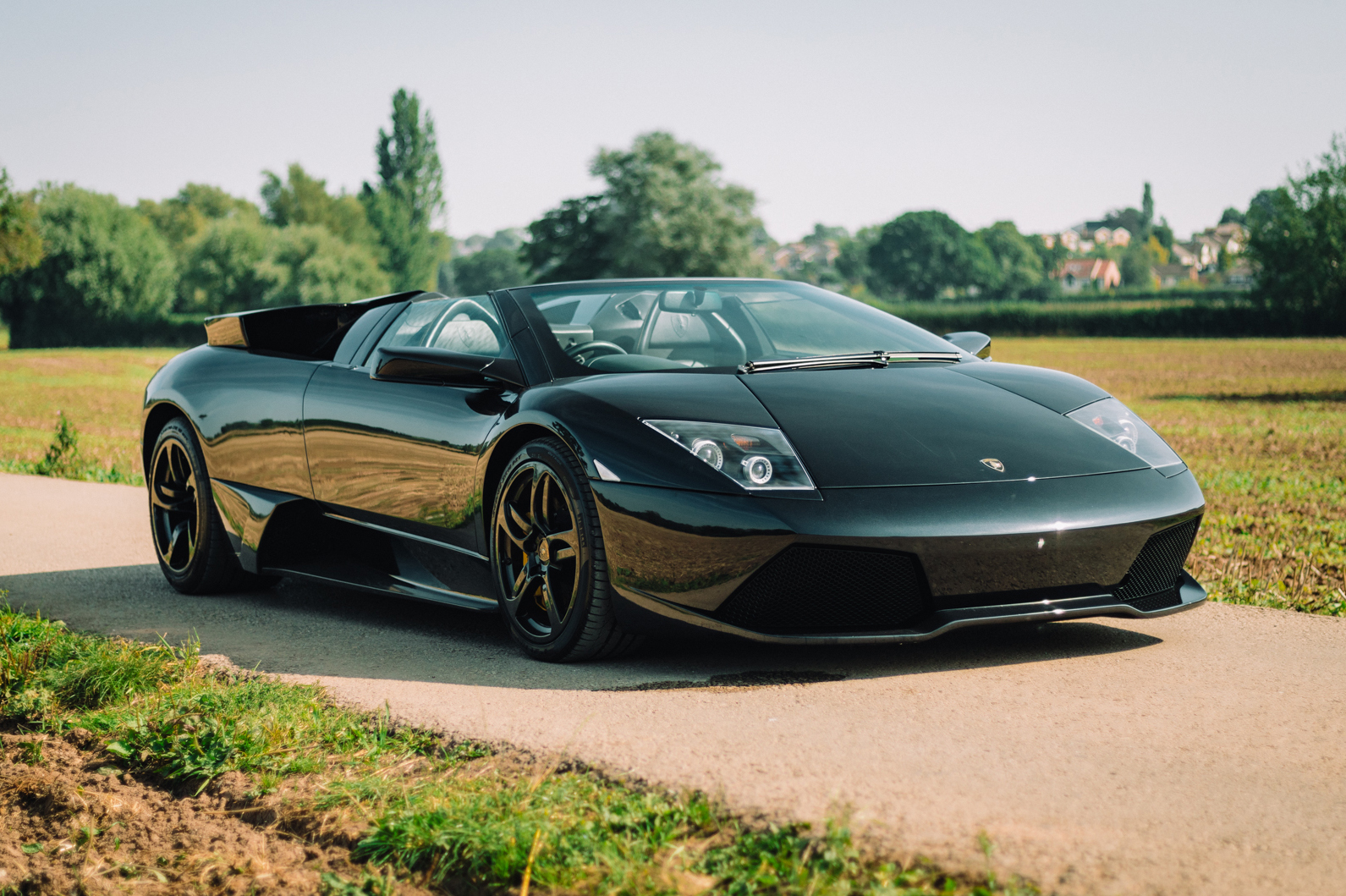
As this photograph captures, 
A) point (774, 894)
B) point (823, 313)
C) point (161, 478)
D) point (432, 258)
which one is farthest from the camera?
point (432, 258)

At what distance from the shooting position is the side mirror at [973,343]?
493 centimetres

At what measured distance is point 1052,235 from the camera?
588 feet

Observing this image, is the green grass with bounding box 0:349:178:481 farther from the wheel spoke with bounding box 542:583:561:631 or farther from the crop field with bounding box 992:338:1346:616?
the crop field with bounding box 992:338:1346:616

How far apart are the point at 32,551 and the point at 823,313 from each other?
14.1 feet

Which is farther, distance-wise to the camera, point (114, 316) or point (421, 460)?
point (114, 316)

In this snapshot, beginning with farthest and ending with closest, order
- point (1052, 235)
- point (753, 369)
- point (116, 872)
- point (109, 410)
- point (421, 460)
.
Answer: point (1052, 235) → point (109, 410) → point (421, 460) → point (753, 369) → point (116, 872)

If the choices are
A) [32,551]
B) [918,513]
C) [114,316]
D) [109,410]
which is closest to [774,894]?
[918,513]

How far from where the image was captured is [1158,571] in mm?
3783

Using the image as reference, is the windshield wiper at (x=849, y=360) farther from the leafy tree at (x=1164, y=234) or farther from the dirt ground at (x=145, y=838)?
the leafy tree at (x=1164, y=234)

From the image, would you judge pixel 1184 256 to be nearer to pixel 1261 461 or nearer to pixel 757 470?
pixel 1261 461

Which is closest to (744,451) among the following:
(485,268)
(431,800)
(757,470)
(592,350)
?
(757,470)

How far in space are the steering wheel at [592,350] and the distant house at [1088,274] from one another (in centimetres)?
16932

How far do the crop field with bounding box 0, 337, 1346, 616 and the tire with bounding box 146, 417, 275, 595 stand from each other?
13.4 feet

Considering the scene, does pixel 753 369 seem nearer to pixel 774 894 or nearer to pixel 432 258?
pixel 774 894
